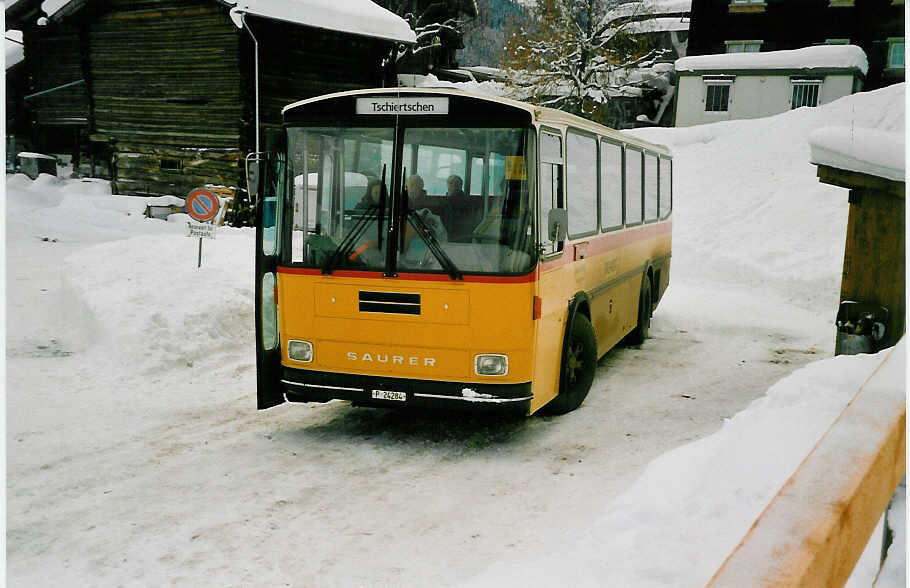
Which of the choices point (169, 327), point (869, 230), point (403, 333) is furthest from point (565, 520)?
point (169, 327)

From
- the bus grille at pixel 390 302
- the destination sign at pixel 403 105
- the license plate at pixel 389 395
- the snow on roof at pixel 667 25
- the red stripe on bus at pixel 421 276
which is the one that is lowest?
the license plate at pixel 389 395

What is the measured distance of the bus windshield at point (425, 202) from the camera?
20.7 ft

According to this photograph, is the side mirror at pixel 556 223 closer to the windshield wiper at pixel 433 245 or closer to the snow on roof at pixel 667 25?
the windshield wiper at pixel 433 245

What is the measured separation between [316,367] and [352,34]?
68.2 ft

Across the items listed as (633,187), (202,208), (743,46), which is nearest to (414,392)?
(633,187)

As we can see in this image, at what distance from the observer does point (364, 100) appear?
6562mm

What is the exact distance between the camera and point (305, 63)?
25.7 m

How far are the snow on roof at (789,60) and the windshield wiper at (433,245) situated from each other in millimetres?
31925

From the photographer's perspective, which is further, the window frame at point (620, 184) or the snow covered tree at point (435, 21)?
the snow covered tree at point (435, 21)

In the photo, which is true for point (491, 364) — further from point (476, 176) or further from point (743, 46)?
point (743, 46)

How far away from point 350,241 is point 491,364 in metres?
1.50

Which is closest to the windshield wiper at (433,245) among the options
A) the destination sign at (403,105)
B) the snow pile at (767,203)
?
the destination sign at (403,105)

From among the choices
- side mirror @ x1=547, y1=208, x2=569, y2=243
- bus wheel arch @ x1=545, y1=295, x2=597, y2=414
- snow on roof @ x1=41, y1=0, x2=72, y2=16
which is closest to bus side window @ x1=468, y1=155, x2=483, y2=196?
side mirror @ x1=547, y1=208, x2=569, y2=243

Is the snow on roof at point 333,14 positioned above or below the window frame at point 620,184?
above
